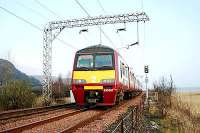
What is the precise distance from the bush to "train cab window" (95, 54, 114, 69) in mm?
5406

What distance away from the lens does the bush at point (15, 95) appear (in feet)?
68.5

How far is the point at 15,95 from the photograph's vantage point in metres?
21.1

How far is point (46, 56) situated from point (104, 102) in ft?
41.7

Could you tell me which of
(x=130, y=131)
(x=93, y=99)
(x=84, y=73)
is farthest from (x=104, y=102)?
(x=130, y=131)

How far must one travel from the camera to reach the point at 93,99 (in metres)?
18.1

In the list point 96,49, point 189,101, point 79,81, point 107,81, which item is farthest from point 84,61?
point 189,101

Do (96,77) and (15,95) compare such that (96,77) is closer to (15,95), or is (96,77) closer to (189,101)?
(189,101)

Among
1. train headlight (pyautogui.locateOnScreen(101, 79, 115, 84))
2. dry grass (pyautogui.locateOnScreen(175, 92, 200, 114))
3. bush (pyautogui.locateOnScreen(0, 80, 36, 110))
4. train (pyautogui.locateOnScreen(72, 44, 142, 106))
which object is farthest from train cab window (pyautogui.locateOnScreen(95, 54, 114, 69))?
bush (pyautogui.locateOnScreen(0, 80, 36, 110))

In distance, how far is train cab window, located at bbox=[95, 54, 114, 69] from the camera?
729 inches

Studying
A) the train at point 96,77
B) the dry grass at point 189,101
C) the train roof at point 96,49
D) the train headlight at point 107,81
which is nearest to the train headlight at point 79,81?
the train at point 96,77

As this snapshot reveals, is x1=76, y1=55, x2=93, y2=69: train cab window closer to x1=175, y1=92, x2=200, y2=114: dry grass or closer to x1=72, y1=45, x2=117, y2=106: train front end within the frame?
x1=72, y1=45, x2=117, y2=106: train front end

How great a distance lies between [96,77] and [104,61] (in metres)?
1.04

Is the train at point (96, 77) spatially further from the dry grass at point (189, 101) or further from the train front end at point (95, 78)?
the dry grass at point (189, 101)

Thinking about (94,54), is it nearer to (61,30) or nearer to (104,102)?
(104,102)
